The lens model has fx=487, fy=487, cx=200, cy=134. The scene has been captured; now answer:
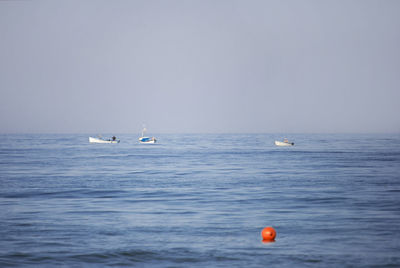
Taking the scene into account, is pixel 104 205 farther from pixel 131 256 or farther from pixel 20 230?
pixel 131 256

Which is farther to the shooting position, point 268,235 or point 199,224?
point 199,224

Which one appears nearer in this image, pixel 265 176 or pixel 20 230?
pixel 20 230

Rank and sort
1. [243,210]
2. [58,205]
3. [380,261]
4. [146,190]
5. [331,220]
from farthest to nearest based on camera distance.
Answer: [146,190] → [58,205] → [243,210] → [331,220] → [380,261]

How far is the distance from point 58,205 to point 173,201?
662 cm

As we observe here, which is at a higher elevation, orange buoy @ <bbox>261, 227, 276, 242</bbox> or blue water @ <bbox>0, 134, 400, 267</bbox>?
orange buoy @ <bbox>261, 227, 276, 242</bbox>

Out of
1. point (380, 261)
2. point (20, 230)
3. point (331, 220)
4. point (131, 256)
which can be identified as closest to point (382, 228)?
point (331, 220)

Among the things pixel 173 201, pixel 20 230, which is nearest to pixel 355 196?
pixel 173 201

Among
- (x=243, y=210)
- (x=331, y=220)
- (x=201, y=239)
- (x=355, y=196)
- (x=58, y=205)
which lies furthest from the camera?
(x=355, y=196)

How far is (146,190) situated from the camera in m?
35.2

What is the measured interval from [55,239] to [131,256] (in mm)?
3938

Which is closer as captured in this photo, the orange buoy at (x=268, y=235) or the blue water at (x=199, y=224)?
the blue water at (x=199, y=224)

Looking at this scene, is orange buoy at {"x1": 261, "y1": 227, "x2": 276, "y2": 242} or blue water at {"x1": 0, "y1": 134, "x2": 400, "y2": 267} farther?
orange buoy at {"x1": 261, "y1": 227, "x2": 276, "y2": 242}

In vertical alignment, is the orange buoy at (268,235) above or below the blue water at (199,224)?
above

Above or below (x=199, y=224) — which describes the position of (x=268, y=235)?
above
